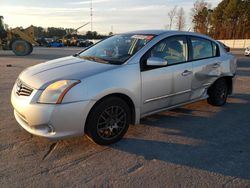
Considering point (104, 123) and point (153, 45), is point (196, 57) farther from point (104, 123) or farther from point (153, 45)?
point (104, 123)

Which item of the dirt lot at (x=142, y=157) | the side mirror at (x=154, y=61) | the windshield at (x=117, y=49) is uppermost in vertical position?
the windshield at (x=117, y=49)

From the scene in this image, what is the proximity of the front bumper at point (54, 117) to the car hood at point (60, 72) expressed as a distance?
0.66 feet

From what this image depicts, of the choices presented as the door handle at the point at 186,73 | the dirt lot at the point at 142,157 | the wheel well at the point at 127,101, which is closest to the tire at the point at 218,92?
the dirt lot at the point at 142,157

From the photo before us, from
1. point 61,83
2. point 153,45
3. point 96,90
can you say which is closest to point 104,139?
point 96,90

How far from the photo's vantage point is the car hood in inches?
116

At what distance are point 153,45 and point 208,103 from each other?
2347 millimetres

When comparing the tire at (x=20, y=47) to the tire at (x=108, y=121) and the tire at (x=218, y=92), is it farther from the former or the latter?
the tire at (x=108, y=121)

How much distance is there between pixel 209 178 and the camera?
253 centimetres

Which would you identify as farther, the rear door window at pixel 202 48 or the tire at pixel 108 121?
the rear door window at pixel 202 48

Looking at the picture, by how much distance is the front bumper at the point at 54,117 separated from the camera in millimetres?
2736

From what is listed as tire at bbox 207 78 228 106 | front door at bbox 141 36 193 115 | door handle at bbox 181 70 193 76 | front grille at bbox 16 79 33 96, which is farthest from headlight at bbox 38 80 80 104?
tire at bbox 207 78 228 106

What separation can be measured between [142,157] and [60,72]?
1.58m

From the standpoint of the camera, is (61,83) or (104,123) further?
(104,123)

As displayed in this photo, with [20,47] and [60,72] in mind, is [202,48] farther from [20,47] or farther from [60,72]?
[20,47]
